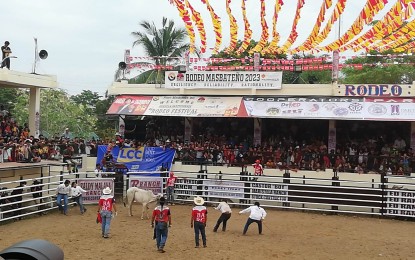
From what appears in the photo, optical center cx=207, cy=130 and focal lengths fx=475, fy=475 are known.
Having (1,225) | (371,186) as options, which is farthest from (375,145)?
(1,225)

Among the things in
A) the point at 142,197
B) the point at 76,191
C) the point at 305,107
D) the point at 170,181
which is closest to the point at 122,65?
the point at 170,181

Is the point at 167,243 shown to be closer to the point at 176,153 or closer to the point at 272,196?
the point at 272,196

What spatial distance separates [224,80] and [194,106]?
208 centimetres

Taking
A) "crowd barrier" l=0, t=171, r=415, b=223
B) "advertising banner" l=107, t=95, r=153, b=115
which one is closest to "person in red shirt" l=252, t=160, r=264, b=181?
"crowd barrier" l=0, t=171, r=415, b=223

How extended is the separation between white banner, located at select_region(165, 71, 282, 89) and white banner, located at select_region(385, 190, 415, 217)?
27.4ft

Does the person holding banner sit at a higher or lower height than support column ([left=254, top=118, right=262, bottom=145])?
lower

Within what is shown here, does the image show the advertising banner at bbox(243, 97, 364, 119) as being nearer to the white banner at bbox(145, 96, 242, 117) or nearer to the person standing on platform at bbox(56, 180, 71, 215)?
the white banner at bbox(145, 96, 242, 117)

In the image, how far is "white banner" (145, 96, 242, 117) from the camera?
23820 millimetres

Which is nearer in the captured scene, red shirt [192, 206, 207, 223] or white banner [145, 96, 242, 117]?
red shirt [192, 206, 207, 223]

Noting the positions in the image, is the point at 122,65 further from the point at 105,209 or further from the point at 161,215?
the point at 161,215

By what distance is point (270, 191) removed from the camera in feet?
65.4

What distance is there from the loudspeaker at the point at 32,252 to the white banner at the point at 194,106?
20.9m

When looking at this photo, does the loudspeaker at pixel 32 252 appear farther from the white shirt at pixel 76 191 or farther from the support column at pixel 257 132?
the support column at pixel 257 132

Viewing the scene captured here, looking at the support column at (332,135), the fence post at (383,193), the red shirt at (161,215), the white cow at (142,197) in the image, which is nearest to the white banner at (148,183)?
the white cow at (142,197)
